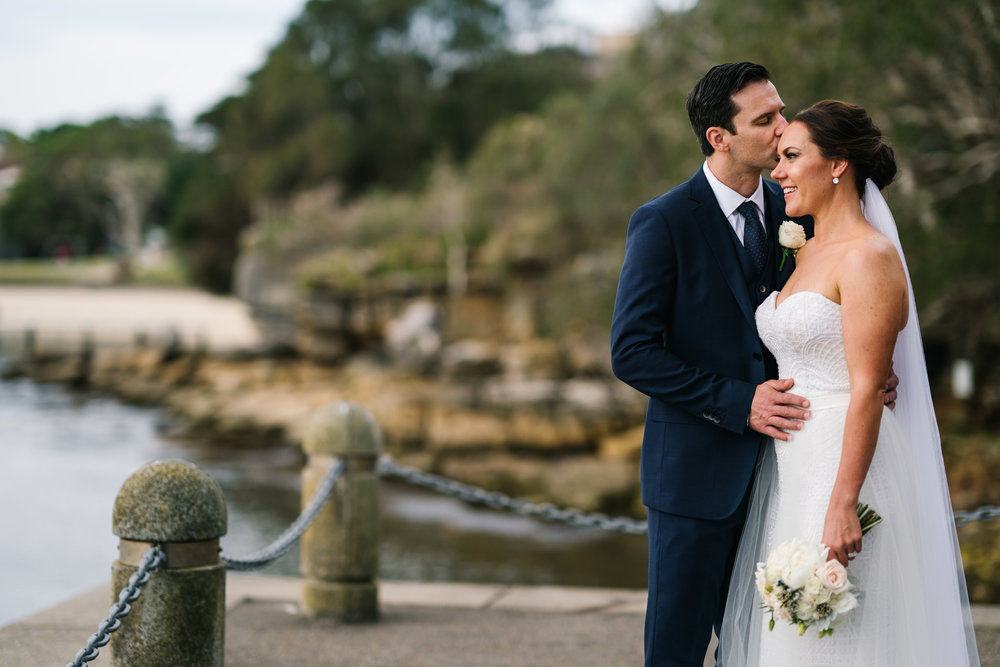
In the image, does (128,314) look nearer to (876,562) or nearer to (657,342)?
(657,342)

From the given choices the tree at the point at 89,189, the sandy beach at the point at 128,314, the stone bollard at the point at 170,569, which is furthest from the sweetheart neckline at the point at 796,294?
the tree at the point at 89,189

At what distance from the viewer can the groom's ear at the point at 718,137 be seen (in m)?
3.19

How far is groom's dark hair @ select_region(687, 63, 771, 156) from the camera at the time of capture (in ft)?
10.2

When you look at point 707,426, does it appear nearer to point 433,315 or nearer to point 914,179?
point 914,179

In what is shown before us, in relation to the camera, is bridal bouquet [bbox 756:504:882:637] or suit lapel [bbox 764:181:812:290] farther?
suit lapel [bbox 764:181:812:290]

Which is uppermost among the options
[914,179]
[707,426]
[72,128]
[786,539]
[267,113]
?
[72,128]

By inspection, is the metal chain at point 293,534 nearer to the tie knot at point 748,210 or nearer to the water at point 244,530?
the tie knot at point 748,210

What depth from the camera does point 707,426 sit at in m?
3.13

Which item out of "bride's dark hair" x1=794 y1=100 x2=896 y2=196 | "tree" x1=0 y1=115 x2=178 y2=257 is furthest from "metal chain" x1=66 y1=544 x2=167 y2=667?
"tree" x1=0 y1=115 x2=178 y2=257

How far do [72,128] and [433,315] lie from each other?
5899 centimetres

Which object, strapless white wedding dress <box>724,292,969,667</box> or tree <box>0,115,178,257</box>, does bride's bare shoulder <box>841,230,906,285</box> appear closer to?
strapless white wedding dress <box>724,292,969,667</box>

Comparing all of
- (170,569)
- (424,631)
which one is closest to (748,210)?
(170,569)

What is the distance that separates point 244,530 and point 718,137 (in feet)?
45.2

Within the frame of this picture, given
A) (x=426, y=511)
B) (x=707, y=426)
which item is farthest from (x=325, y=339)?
(x=707, y=426)
